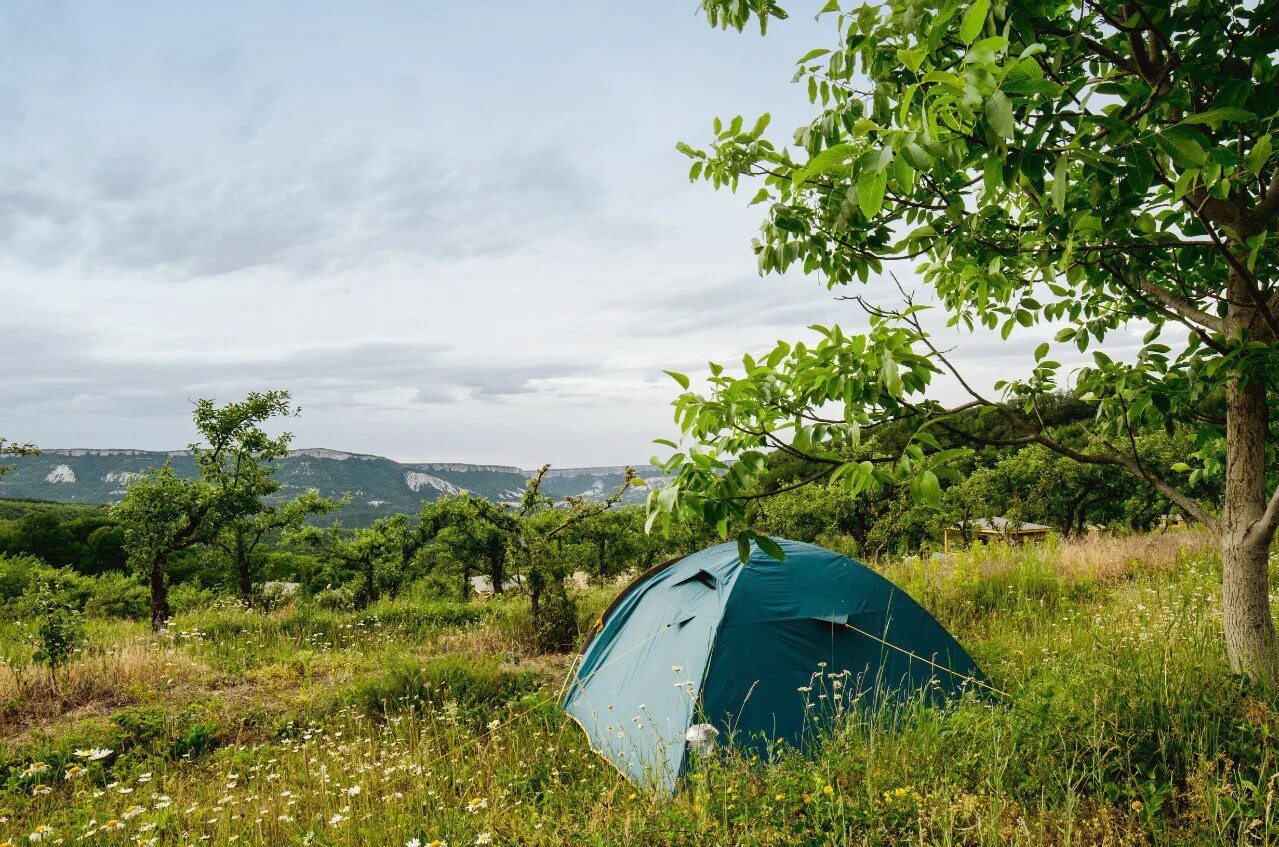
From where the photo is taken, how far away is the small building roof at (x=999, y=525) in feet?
77.4

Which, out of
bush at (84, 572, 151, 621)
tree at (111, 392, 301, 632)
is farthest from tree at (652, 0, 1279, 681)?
bush at (84, 572, 151, 621)

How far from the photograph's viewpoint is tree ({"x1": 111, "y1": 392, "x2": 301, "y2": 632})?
13320 mm

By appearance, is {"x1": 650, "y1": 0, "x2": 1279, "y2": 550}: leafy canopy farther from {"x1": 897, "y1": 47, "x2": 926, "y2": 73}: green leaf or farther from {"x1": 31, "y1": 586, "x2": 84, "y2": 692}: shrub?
{"x1": 31, "y1": 586, "x2": 84, "y2": 692}: shrub

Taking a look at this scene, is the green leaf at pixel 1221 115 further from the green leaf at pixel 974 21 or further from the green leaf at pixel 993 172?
the green leaf at pixel 974 21

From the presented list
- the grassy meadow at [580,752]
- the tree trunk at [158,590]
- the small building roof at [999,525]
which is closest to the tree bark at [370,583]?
the tree trunk at [158,590]

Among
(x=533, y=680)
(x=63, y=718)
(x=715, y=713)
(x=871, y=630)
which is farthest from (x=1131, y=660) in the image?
(x=63, y=718)

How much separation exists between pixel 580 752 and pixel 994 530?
2266 centimetres

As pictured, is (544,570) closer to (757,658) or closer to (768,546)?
(757,658)

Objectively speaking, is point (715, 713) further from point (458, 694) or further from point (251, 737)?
point (251, 737)

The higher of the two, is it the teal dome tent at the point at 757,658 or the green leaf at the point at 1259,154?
the green leaf at the point at 1259,154

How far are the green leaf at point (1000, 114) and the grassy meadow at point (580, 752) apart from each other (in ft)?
6.86

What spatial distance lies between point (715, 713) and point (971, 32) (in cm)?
442

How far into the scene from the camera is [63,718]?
655cm

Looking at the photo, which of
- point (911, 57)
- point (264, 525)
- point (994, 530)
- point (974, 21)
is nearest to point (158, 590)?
point (264, 525)
